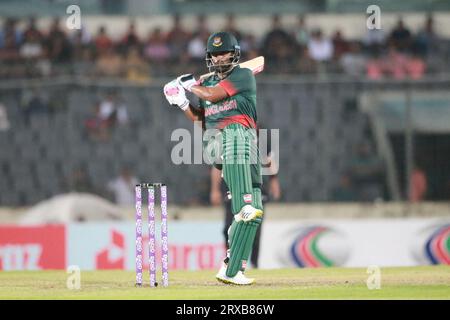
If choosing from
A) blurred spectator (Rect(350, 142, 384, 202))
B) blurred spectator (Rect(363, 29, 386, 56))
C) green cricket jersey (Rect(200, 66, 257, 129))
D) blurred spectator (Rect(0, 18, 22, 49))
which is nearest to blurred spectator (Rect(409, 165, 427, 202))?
blurred spectator (Rect(350, 142, 384, 202))

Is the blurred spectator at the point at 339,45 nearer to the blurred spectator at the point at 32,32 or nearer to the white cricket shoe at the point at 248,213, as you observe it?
the blurred spectator at the point at 32,32

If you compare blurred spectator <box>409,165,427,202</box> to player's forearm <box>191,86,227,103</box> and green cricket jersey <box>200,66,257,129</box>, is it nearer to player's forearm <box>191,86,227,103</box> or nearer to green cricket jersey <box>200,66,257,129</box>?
green cricket jersey <box>200,66,257,129</box>

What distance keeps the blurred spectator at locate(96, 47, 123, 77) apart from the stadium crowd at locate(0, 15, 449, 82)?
22 millimetres

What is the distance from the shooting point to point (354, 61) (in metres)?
20.4

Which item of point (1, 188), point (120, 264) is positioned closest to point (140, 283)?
point (120, 264)

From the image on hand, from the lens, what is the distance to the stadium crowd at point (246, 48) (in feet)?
64.4

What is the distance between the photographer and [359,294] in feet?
33.7

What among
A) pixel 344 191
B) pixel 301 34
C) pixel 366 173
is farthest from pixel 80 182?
pixel 301 34

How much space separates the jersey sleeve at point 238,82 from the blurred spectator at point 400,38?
10128 millimetres

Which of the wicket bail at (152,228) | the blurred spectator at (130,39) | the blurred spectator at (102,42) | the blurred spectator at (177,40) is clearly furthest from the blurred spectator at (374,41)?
the wicket bail at (152,228)

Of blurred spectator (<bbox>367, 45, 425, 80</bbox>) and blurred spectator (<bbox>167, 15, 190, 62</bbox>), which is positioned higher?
blurred spectator (<bbox>167, 15, 190, 62</bbox>)

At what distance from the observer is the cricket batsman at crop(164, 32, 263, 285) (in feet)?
35.3

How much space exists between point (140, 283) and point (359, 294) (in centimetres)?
206
